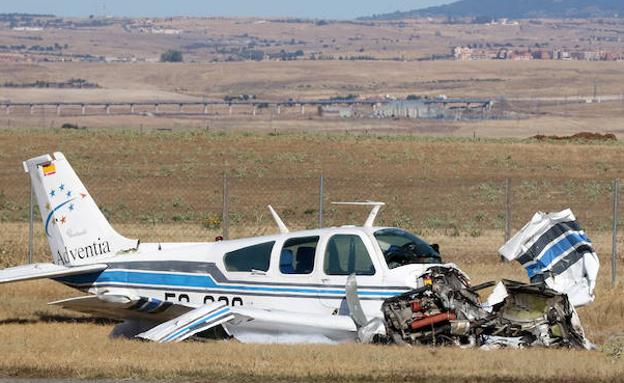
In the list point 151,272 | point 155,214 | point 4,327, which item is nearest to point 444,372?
point 151,272

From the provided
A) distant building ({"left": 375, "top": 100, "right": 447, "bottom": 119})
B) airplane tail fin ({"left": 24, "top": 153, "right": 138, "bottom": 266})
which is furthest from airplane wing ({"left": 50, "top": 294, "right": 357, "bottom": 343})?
distant building ({"left": 375, "top": 100, "right": 447, "bottom": 119})

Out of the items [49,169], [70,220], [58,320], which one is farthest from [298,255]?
[58,320]

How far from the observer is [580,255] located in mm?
15789

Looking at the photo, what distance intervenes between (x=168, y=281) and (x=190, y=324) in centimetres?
141

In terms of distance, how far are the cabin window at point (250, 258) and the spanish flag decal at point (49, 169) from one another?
2.80 metres

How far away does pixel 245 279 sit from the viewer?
1614cm

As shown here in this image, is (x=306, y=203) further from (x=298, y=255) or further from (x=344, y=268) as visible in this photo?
(x=344, y=268)

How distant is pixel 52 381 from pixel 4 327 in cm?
453

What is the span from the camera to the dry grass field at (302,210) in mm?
13594

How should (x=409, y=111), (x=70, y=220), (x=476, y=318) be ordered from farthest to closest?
(x=409, y=111) < (x=70, y=220) < (x=476, y=318)

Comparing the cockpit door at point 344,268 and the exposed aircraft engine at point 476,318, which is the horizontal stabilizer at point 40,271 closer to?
the cockpit door at point 344,268

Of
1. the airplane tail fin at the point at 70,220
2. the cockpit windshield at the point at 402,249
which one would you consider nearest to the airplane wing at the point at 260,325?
the cockpit windshield at the point at 402,249

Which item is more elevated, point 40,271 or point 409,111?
point 40,271

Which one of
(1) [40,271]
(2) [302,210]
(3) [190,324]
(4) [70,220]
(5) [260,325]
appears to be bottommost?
(2) [302,210]
